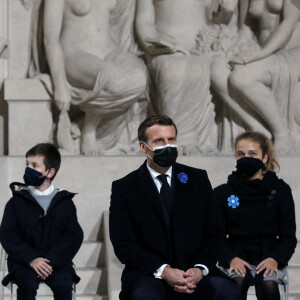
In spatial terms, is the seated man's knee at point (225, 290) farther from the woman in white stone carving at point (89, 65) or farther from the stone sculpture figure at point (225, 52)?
the stone sculpture figure at point (225, 52)


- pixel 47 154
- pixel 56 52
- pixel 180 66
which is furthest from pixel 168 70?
pixel 47 154

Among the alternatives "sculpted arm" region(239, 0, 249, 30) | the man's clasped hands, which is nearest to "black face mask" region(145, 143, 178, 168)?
the man's clasped hands

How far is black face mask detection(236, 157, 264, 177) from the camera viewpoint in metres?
4.53

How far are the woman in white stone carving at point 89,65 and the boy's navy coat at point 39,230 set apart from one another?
2.15m

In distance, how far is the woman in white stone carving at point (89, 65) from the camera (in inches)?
261

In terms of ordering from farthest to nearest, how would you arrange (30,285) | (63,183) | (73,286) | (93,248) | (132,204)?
(63,183), (93,248), (73,286), (30,285), (132,204)

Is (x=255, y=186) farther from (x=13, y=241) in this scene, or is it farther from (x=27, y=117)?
(x=27, y=117)

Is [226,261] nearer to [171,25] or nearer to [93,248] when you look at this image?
[93,248]

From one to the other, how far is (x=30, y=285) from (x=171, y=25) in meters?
3.13

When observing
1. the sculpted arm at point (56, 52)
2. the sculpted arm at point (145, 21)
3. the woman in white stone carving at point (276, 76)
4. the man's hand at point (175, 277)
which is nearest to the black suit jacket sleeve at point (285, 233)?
the man's hand at point (175, 277)

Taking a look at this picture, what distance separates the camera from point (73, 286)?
183 inches

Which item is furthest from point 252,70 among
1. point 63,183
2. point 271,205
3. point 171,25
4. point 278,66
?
point 271,205

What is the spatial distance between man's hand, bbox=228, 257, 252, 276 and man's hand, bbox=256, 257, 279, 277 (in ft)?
0.21

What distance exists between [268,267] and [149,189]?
0.82 metres
